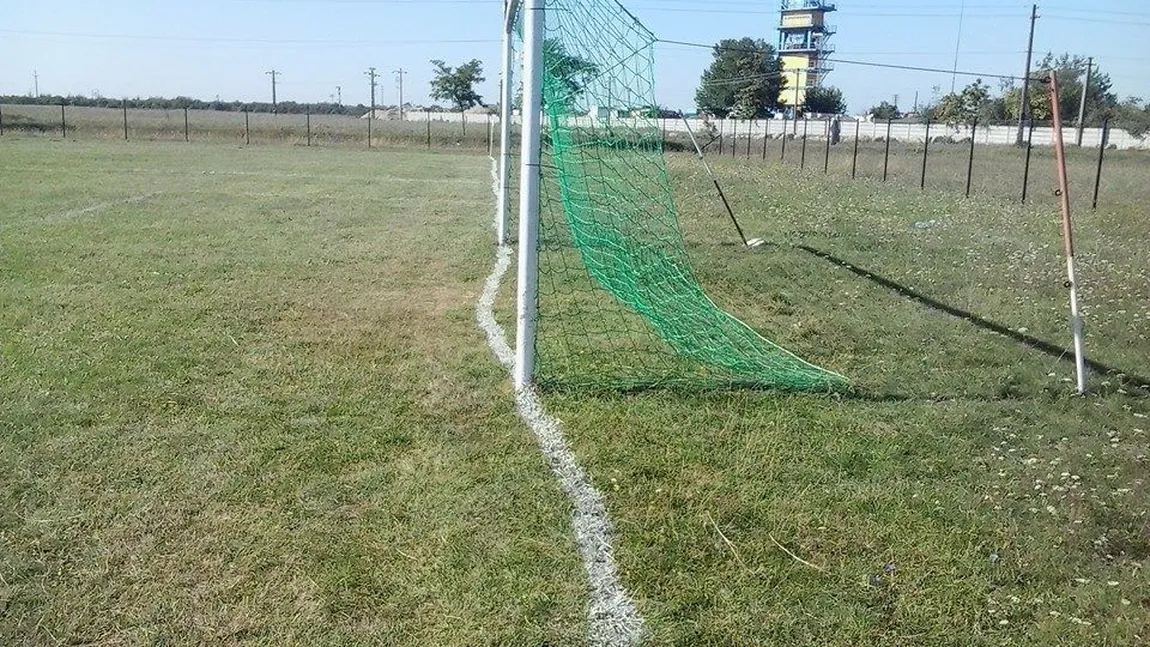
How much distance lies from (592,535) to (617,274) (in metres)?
3.75

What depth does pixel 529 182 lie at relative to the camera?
16.7ft

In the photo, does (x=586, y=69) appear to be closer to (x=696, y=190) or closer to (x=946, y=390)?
(x=946, y=390)

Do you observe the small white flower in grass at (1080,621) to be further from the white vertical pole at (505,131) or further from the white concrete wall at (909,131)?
the white concrete wall at (909,131)

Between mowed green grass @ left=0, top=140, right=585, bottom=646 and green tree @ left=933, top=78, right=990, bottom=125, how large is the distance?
25.3 metres

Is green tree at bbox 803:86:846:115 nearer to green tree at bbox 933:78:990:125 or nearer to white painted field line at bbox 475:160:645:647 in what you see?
green tree at bbox 933:78:990:125

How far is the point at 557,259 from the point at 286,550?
262 inches

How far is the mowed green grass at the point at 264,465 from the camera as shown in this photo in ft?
9.73

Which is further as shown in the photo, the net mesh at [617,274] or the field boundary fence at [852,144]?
the field boundary fence at [852,144]

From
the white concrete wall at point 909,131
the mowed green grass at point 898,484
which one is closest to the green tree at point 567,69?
the mowed green grass at point 898,484

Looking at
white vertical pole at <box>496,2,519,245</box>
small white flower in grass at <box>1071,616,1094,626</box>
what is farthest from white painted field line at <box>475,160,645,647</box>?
white vertical pole at <box>496,2,519,245</box>

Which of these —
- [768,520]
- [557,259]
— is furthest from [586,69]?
[768,520]

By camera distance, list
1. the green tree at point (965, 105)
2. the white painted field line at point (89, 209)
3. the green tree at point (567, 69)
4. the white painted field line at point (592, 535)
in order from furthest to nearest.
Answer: the green tree at point (965, 105)
the white painted field line at point (89, 209)
the green tree at point (567, 69)
the white painted field line at point (592, 535)

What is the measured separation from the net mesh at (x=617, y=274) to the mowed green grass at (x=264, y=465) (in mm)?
745

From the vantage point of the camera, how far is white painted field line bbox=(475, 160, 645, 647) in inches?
115
